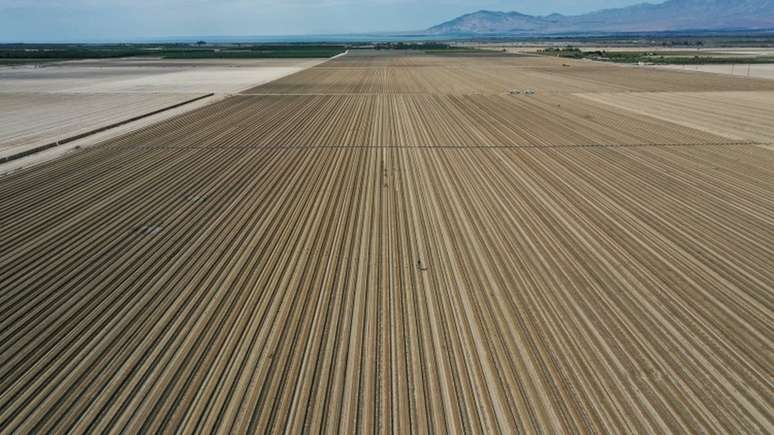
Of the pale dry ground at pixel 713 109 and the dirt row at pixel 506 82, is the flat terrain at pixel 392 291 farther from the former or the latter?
the dirt row at pixel 506 82

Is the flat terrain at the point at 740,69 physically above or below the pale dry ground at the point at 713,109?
above

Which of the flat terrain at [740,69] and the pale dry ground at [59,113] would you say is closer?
the pale dry ground at [59,113]

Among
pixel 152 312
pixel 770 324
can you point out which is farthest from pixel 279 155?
pixel 770 324

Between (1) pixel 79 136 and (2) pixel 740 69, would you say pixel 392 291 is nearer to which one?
(1) pixel 79 136

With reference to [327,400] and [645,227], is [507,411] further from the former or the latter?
[645,227]

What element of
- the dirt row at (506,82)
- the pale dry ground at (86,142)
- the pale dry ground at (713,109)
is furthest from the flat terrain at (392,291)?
the dirt row at (506,82)

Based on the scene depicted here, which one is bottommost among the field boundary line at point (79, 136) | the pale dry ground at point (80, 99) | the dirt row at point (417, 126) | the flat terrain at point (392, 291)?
the flat terrain at point (392, 291)

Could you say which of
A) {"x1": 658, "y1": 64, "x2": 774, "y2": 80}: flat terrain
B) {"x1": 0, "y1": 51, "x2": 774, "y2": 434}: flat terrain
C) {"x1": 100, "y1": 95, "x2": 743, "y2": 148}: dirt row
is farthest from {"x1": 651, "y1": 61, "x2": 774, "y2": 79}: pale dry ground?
{"x1": 0, "y1": 51, "x2": 774, "y2": 434}: flat terrain

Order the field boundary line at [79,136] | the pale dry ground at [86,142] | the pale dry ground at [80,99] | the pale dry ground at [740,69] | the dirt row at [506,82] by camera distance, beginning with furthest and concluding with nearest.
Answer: the pale dry ground at [740,69], the dirt row at [506,82], the pale dry ground at [80,99], the field boundary line at [79,136], the pale dry ground at [86,142]
